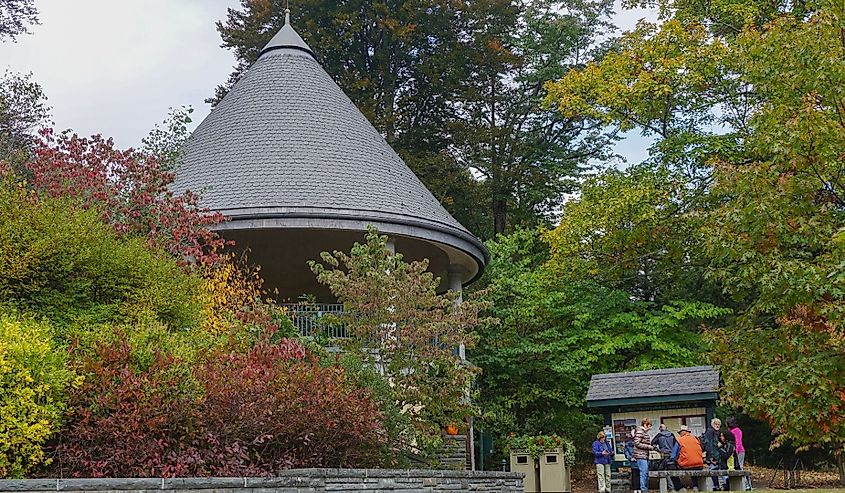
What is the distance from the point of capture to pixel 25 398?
6.95 meters

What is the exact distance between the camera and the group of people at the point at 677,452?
44.3 feet

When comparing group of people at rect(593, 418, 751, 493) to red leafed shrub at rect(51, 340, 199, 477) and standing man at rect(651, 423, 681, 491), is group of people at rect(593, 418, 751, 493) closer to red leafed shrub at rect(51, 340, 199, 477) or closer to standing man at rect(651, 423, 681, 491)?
standing man at rect(651, 423, 681, 491)

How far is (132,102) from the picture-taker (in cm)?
2470

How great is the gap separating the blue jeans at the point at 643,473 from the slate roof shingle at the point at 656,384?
204 cm

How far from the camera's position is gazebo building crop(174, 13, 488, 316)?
50.3 ft

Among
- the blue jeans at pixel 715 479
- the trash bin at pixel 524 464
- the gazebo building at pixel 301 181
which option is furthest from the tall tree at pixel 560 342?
the blue jeans at pixel 715 479

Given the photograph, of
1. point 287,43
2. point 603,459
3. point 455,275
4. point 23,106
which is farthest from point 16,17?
point 603,459

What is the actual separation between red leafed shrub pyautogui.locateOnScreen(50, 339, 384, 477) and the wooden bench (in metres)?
5.30

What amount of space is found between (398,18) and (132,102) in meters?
9.09

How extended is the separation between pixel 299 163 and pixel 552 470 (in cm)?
742

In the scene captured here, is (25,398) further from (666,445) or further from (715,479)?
(715,479)

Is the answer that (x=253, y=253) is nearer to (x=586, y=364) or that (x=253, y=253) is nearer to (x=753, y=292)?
(x=586, y=364)

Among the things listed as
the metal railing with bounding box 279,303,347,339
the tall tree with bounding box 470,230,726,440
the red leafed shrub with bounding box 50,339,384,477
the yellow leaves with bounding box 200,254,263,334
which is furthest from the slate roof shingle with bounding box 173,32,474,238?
the red leafed shrub with bounding box 50,339,384,477

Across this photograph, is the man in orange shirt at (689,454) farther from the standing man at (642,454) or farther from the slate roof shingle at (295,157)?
the slate roof shingle at (295,157)
